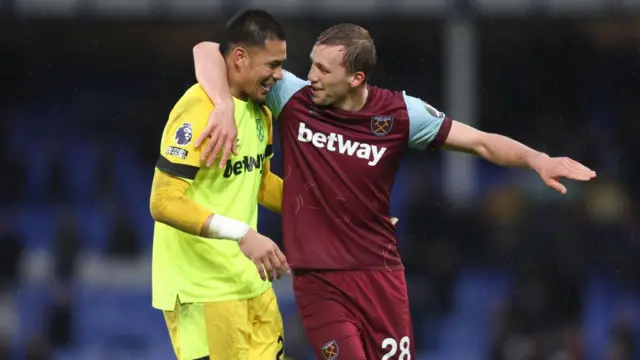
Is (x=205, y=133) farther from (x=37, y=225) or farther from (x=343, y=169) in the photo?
(x=37, y=225)

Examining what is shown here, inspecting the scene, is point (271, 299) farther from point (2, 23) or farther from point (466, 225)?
point (2, 23)

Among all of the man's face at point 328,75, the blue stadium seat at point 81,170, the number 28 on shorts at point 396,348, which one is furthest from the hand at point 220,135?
the blue stadium seat at point 81,170

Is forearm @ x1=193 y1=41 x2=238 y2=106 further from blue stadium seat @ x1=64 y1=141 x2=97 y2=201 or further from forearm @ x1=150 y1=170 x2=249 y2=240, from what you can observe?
blue stadium seat @ x1=64 y1=141 x2=97 y2=201

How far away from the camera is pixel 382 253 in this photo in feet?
18.2

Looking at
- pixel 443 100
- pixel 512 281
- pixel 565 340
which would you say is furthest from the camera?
pixel 443 100

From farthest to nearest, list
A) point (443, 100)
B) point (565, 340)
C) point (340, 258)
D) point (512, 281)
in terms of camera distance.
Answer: point (443, 100) → point (512, 281) → point (565, 340) → point (340, 258)

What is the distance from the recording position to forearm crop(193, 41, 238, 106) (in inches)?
213

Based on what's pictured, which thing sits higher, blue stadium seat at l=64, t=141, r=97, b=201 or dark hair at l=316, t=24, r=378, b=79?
dark hair at l=316, t=24, r=378, b=79

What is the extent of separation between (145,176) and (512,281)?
17.3 feet

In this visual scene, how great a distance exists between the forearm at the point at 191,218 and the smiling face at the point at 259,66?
60 cm

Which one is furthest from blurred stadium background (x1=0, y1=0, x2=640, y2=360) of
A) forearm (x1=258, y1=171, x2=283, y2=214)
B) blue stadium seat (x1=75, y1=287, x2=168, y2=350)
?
forearm (x1=258, y1=171, x2=283, y2=214)

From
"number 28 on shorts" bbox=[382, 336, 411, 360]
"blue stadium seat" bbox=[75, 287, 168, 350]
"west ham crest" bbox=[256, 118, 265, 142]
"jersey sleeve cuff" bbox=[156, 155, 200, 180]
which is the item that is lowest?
"blue stadium seat" bbox=[75, 287, 168, 350]

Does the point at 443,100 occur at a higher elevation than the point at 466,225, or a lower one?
higher

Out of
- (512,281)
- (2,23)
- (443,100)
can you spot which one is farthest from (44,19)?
(512,281)
